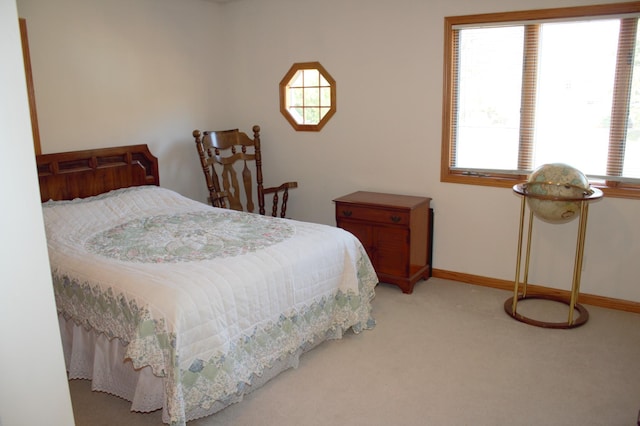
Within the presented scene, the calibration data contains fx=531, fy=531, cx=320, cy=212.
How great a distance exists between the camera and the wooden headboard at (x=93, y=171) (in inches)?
157

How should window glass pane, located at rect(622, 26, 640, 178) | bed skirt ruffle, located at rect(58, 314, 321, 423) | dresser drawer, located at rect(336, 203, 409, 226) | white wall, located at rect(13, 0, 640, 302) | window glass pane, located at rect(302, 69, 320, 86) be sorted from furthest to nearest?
window glass pane, located at rect(302, 69, 320, 86) < dresser drawer, located at rect(336, 203, 409, 226) < white wall, located at rect(13, 0, 640, 302) < window glass pane, located at rect(622, 26, 640, 178) < bed skirt ruffle, located at rect(58, 314, 321, 423)

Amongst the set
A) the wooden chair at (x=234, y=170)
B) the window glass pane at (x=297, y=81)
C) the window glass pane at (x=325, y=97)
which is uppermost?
the window glass pane at (x=297, y=81)

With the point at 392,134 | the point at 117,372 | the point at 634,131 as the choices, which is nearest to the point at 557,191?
the point at 634,131

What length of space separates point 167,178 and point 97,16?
1500 mm

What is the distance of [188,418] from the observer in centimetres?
257

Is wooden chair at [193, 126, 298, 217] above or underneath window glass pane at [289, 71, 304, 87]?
underneath

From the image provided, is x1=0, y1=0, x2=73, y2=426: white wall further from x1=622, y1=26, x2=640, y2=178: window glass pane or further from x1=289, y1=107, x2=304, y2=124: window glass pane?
x1=289, y1=107, x2=304, y2=124: window glass pane

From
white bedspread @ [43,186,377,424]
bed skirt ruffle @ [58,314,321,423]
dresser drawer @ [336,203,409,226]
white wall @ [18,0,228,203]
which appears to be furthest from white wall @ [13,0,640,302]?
bed skirt ruffle @ [58,314,321,423]

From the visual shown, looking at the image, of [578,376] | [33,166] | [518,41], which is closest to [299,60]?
[518,41]

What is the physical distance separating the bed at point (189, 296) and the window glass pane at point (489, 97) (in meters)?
1.42

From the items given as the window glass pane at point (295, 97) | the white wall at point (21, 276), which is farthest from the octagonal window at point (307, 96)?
the white wall at point (21, 276)

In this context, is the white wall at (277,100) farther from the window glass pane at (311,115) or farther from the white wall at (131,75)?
the window glass pane at (311,115)

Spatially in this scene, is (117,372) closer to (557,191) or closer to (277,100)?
(557,191)

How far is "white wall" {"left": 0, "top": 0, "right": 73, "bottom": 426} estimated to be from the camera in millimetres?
1146
